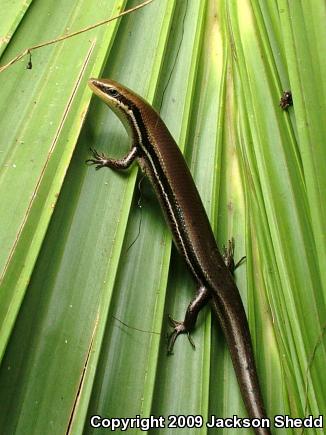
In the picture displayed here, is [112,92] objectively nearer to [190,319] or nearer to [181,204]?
[181,204]

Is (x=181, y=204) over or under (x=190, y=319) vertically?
over

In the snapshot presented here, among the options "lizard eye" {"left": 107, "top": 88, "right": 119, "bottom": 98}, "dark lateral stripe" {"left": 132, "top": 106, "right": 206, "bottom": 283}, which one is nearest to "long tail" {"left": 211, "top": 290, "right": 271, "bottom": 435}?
"dark lateral stripe" {"left": 132, "top": 106, "right": 206, "bottom": 283}

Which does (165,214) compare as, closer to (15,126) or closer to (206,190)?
(206,190)

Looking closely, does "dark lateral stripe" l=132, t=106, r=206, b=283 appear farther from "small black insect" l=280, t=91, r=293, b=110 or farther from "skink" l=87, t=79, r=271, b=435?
"small black insect" l=280, t=91, r=293, b=110

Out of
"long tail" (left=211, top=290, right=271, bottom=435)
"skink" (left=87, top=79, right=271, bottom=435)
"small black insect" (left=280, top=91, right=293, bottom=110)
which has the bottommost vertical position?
"long tail" (left=211, top=290, right=271, bottom=435)

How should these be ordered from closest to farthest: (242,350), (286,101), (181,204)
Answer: (242,350) → (286,101) → (181,204)

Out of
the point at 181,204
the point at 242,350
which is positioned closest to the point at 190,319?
the point at 242,350

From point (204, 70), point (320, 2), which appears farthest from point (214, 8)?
point (320, 2)

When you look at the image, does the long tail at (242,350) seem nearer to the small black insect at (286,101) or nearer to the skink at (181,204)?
the skink at (181,204)

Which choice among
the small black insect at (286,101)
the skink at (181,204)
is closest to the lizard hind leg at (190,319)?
the skink at (181,204)
